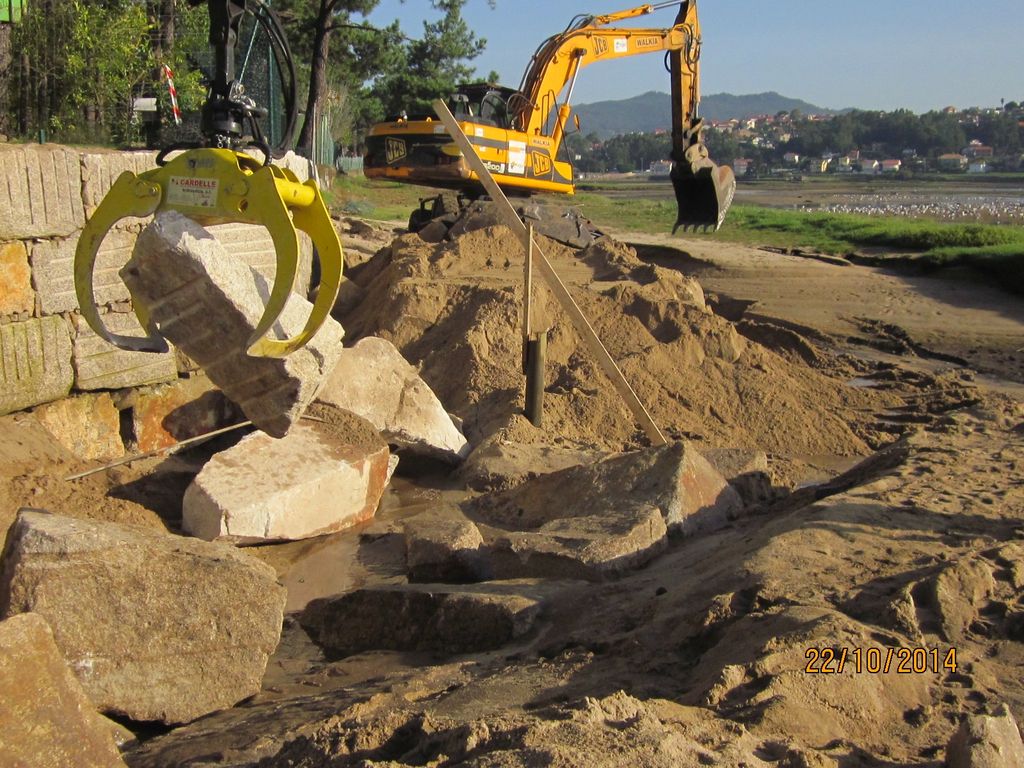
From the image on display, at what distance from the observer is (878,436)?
27.7ft

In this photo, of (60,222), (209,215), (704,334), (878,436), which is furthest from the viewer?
(704,334)

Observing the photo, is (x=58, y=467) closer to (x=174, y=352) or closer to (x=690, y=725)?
(x=174, y=352)

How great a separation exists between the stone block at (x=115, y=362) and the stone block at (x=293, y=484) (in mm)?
1034

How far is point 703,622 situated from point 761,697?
71 centimetres

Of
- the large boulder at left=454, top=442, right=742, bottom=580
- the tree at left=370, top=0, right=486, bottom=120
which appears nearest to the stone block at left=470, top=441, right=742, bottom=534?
the large boulder at left=454, top=442, right=742, bottom=580

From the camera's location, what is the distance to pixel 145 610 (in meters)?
3.93

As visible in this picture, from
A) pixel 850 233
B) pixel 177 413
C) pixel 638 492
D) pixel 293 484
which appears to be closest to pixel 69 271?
pixel 177 413

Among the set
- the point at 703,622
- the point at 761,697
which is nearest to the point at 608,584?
the point at 703,622

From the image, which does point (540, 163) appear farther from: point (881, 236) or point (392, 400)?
point (881, 236)

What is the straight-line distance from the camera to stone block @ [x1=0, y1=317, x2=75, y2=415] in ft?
19.8

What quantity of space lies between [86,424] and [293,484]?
5.42 feet

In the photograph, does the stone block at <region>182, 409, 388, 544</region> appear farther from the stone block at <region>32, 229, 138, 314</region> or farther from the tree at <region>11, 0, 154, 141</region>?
the tree at <region>11, 0, 154, 141</region>

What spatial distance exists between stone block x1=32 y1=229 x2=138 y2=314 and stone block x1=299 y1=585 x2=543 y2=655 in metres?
2.50

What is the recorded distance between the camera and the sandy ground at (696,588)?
9.49 feet
